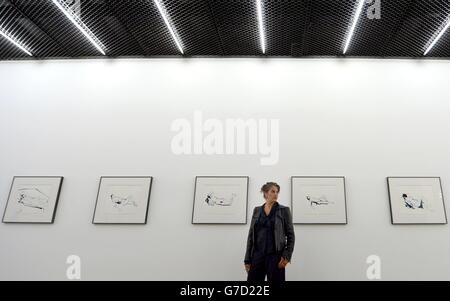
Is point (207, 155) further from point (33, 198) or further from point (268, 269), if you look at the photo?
point (33, 198)

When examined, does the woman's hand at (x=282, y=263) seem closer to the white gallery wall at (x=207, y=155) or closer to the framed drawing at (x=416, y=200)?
the white gallery wall at (x=207, y=155)

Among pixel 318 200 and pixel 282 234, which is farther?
pixel 318 200

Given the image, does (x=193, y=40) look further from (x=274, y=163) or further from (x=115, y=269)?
(x=115, y=269)

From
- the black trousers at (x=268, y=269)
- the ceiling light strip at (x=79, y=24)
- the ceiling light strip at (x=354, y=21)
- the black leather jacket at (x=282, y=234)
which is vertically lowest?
the black trousers at (x=268, y=269)

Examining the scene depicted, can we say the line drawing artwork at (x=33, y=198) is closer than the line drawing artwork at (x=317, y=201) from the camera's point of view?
No

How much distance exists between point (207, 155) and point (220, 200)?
75 centimetres

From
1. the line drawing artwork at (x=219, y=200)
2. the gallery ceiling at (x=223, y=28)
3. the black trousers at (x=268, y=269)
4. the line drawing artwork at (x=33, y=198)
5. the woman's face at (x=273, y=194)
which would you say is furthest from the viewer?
the line drawing artwork at (x=33, y=198)

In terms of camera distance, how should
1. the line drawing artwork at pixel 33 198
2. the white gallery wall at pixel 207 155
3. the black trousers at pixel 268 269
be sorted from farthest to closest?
the line drawing artwork at pixel 33 198, the white gallery wall at pixel 207 155, the black trousers at pixel 268 269

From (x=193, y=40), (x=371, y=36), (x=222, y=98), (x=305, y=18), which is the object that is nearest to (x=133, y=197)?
(x=222, y=98)

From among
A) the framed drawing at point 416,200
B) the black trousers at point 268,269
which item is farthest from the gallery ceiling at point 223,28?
the black trousers at point 268,269

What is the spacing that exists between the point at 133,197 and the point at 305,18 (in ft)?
12.1

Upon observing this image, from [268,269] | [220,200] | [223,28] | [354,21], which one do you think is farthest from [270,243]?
[354,21]

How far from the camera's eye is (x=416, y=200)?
15.9ft

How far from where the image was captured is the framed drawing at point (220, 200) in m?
4.90
